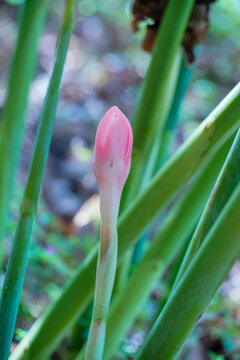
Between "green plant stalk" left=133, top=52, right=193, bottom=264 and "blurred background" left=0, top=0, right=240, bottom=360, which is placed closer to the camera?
"green plant stalk" left=133, top=52, right=193, bottom=264

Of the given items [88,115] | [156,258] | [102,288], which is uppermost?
[102,288]

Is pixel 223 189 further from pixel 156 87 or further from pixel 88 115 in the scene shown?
pixel 88 115

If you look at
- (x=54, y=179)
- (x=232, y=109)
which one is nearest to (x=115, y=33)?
(x=54, y=179)

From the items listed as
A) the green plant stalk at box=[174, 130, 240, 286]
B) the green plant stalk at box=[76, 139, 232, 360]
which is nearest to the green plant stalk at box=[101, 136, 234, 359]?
the green plant stalk at box=[76, 139, 232, 360]

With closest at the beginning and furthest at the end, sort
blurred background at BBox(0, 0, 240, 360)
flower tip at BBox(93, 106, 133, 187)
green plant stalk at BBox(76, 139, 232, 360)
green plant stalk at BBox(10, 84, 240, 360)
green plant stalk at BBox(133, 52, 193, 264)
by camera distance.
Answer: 1. flower tip at BBox(93, 106, 133, 187)
2. green plant stalk at BBox(10, 84, 240, 360)
3. green plant stalk at BBox(76, 139, 232, 360)
4. green plant stalk at BBox(133, 52, 193, 264)
5. blurred background at BBox(0, 0, 240, 360)

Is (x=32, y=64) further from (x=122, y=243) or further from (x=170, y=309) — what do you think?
(x=170, y=309)

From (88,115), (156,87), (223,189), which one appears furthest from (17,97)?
(88,115)

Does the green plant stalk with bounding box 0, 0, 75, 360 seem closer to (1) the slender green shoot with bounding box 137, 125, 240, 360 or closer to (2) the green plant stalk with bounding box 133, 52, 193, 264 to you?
(1) the slender green shoot with bounding box 137, 125, 240, 360
